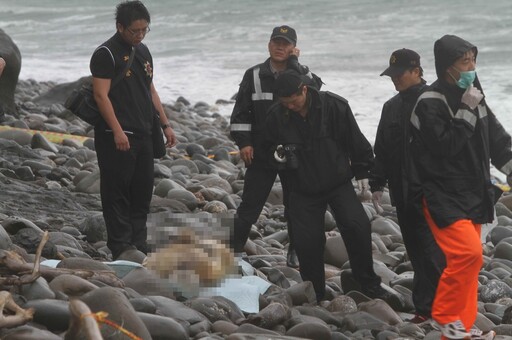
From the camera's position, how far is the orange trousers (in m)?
5.52

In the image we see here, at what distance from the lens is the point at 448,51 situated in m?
5.69

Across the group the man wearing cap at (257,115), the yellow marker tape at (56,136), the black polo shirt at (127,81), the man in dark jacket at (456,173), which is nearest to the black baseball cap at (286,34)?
Result: the man wearing cap at (257,115)

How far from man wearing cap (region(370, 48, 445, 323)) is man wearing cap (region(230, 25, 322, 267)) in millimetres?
665

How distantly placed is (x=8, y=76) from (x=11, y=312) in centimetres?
923

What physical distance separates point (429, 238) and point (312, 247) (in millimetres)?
716

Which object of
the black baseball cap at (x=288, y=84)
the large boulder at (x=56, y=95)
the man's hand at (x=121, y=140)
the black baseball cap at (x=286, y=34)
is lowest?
the large boulder at (x=56, y=95)

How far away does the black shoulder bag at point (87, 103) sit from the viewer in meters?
6.71

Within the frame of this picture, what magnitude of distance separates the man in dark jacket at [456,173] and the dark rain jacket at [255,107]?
1.46 meters

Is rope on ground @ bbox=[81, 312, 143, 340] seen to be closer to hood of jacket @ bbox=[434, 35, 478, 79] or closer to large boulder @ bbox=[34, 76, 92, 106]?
hood of jacket @ bbox=[434, 35, 478, 79]

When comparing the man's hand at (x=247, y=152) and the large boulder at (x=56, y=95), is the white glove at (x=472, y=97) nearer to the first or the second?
the man's hand at (x=247, y=152)

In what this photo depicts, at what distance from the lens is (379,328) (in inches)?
238

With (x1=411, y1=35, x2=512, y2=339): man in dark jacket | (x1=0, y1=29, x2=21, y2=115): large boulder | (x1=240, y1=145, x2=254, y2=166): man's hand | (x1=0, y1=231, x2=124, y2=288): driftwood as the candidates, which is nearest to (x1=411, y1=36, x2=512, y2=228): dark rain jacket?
A: (x1=411, y1=35, x2=512, y2=339): man in dark jacket

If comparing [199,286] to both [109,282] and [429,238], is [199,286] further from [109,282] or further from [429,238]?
[429,238]

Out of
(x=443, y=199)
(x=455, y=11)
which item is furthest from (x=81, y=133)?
(x=455, y=11)
